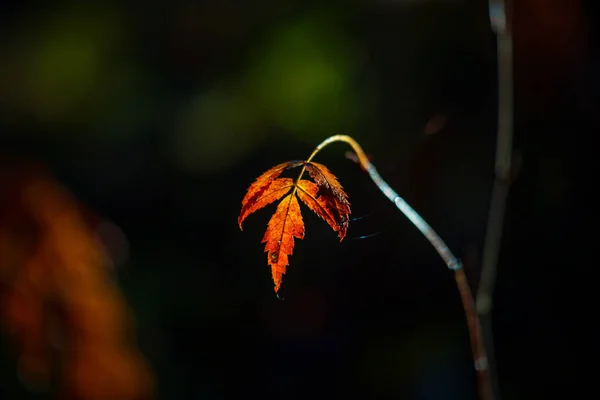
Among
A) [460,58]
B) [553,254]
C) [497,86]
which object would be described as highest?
[460,58]

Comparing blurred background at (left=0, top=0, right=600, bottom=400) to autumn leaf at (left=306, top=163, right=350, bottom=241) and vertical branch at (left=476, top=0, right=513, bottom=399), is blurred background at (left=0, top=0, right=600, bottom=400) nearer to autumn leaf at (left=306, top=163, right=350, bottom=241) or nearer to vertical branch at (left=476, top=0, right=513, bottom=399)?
vertical branch at (left=476, top=0, right=513, bottom=399)

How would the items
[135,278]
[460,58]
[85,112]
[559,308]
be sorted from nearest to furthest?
[559,308]
[460,58]
[135,278]
[85,112]

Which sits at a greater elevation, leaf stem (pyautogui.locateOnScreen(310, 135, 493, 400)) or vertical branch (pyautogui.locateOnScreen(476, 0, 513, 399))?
vertical branch (pyautogui.locateOnScreen(476, 0, 513, 399))

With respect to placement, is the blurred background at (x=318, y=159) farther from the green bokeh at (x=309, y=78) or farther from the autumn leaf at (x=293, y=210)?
the autumn leaf at (x=293, y=210)

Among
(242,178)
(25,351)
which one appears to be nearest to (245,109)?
(242,178)

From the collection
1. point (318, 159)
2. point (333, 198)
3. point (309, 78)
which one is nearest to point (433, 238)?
point (333, 198)

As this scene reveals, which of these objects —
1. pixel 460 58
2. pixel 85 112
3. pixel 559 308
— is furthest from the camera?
pixel 85 112

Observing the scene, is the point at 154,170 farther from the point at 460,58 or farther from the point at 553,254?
the point at 553,254

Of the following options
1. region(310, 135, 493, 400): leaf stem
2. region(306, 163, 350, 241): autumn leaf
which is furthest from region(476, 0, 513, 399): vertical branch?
region(306, 163, 350, 241): autumn leaf

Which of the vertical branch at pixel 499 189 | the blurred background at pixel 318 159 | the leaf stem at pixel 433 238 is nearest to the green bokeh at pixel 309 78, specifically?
the blurred background at pixel 318 159
